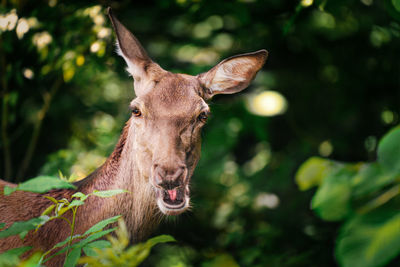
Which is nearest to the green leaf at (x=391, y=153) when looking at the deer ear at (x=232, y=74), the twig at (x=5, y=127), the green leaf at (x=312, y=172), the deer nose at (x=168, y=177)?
the green leaf at (x=312, y=172)

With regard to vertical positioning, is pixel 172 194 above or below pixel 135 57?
below

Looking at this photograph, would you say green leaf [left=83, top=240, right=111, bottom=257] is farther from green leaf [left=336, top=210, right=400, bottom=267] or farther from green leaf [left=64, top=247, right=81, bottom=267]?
green leaf [left=336, top=210, right=400, bottom=267]

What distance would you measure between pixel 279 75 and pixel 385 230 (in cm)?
618

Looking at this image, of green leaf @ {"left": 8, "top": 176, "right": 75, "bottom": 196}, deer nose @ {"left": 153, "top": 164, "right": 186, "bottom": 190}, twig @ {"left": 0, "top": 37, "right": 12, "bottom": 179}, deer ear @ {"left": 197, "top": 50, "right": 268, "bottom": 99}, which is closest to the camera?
green leaf @ {"left": 8, "top": 176, "right": 75, "bottom": 196}

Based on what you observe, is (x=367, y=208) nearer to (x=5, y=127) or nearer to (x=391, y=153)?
(x=391, y=153)

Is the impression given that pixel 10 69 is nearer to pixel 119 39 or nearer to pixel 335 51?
pixel 119 39

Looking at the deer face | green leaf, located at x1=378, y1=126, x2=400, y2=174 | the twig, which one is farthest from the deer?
the twig

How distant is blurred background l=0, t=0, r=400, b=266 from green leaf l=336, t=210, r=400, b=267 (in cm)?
293

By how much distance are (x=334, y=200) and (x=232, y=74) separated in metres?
2.42

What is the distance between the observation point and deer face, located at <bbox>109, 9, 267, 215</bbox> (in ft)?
9.23

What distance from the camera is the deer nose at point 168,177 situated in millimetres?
2740

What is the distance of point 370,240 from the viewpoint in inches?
44.1

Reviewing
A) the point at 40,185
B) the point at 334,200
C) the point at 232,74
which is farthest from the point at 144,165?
the point at 334,200

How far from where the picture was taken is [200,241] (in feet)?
18.8
